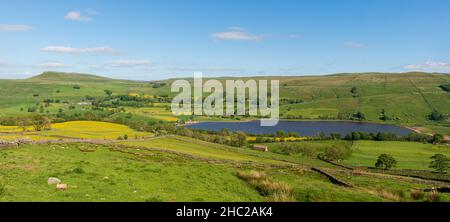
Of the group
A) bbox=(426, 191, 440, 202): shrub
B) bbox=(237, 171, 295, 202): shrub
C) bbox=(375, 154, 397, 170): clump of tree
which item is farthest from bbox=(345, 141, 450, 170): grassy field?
bbox=(237, 171, 295, 202): shrub

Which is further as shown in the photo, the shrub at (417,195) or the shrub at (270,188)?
the shrub at (417,195)

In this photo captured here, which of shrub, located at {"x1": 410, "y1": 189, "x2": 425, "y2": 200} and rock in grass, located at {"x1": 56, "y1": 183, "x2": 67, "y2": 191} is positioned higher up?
rock in grass, located at {"x1": 56, "y1": 183, "x2": 67, "y2": 191}

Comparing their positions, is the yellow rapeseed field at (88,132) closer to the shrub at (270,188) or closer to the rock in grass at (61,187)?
the shrub at (270,188)

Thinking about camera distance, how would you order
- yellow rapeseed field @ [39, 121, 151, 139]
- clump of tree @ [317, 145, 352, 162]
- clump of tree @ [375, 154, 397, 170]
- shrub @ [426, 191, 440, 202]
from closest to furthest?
shrub @ [426, 191, 440, 202] < yellow rapeseed field @ [39, 121, 151, 139] < clump of tree @ [375, 154, 397, 170] < clump of tree @ [317, 145, 352, 162]

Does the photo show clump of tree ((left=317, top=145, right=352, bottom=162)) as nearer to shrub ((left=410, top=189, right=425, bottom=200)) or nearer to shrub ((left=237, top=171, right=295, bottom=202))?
shrub ((left=410, top=189, right=425, bottom=200))

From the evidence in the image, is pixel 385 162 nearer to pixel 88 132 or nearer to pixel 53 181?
pixel 88 132

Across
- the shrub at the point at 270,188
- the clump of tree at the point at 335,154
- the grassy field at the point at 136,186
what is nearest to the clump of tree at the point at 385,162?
the clump of tree at the point at 335,154

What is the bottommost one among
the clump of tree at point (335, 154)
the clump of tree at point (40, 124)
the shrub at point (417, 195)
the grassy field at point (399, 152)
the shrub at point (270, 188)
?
the grassy field at point (399, 152)

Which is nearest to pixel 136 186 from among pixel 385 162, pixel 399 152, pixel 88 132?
pixel 88 132

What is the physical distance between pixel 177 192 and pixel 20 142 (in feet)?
90.1

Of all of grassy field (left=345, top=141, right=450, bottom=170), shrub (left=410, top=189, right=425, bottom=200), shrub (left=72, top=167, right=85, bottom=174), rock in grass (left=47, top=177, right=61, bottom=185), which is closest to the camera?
rock in grass (left=47, top=177, right=61, bottom=185)
